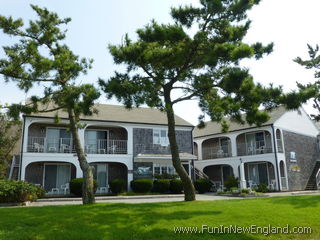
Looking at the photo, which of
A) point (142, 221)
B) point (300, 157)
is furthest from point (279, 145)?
point (142, 221)

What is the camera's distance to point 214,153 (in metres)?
33.2

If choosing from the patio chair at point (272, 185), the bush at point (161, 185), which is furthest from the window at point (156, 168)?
the patio chair at point (272, 185)

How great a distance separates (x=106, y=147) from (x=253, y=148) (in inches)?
522

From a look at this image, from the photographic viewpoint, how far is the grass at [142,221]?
23.2ft

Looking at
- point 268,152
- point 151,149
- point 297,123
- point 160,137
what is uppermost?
point 297,123

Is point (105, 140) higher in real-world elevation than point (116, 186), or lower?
higher

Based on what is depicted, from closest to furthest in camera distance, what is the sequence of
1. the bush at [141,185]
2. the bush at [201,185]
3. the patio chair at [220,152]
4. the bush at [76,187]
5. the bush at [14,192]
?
1. the bush at [14,192]
2. the bush at [76,187]
3. the bush at [141,185]
4. the bush at [201,185]
5. the patio chair at [220,152]

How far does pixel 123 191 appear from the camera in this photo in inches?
965

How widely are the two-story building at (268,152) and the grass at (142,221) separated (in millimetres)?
17336

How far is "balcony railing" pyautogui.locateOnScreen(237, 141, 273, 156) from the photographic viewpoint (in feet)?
94.9

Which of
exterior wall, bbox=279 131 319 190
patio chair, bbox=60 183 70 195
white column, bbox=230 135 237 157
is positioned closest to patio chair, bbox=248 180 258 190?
exterior wall, bbox=279 131 319 190

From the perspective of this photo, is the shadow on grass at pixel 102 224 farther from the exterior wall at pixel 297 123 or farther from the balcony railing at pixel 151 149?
the exterior wall at pixel 297 123

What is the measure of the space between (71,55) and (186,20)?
16.2ft

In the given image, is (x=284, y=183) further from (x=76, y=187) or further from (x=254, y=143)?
(x=76, y=187)
